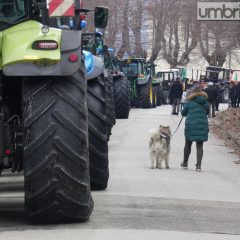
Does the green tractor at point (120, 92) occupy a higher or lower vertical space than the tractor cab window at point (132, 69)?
higher

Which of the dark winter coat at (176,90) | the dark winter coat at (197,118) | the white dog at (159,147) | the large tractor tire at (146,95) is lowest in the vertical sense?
the large tractor tire at (146,95)

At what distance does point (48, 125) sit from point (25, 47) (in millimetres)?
730

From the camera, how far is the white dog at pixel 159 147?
16231mm

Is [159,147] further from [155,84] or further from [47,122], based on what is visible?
[155,84]

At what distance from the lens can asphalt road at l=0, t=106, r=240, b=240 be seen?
8.18m

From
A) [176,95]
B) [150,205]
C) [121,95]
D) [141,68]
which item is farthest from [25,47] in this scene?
[141,68]

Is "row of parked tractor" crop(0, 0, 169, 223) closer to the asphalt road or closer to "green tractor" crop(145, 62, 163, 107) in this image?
the asphalt road

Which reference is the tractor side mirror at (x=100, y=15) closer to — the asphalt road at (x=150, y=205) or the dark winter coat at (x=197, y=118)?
the asphalt road at (x=150, y=205)

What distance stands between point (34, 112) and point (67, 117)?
302mm

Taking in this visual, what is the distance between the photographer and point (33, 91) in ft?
26.3

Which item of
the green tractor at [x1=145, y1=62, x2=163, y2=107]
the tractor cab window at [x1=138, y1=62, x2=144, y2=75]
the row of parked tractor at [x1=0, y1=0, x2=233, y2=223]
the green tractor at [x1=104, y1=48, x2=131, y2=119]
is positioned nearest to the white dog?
the row of parked tractor at [x1=0, y1=0, x2=233, y2=223]

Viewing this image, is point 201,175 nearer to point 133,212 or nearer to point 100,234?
point 133,212

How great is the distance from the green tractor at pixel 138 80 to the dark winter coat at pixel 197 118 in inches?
989

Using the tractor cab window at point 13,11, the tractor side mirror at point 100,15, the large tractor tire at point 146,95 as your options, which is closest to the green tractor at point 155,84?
the large tractor tire at point 146,95
